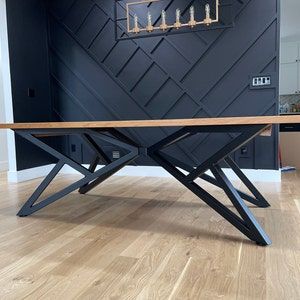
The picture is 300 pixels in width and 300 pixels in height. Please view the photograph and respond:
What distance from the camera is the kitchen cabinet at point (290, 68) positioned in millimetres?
5914

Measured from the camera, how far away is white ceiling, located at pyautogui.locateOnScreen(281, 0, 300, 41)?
→ 4.32m

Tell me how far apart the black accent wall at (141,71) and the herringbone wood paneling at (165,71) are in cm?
1

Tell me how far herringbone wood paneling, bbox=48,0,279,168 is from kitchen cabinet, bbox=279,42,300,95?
3207 mm

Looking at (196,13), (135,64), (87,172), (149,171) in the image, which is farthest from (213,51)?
(87,172)

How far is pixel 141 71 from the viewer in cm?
359

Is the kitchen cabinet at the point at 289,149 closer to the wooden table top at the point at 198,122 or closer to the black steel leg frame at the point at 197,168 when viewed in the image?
the black steel leg frame at the point at 197,168

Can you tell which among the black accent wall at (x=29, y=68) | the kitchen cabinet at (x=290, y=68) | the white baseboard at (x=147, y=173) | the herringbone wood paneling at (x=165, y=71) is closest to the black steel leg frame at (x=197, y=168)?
the white baseboard at (x=147, y=173)

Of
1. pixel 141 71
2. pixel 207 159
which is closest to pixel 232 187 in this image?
pixel 207 159

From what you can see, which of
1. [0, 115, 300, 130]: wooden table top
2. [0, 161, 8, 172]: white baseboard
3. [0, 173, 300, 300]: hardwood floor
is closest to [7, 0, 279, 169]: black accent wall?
[0, 161, 8, 172]: white baseboard

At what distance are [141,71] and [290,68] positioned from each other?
3.77 meters

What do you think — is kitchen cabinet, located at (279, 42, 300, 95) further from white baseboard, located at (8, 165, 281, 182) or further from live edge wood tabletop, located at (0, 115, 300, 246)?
live edge wood tabletop, located at (0, 115, 300, 246)

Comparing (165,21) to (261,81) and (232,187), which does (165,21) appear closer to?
(261,81)

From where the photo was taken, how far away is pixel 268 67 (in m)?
3.15

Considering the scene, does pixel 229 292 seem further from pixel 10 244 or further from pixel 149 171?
pixel 149 171
